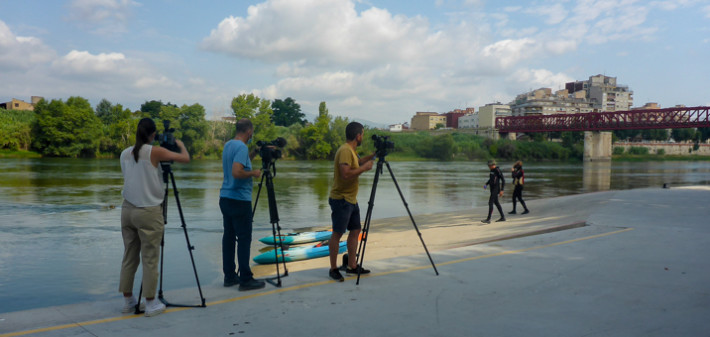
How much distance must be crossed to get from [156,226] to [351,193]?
7.98ft

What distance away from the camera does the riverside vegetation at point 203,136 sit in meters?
Result: 80.2

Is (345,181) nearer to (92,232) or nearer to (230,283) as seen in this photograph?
(230,283)

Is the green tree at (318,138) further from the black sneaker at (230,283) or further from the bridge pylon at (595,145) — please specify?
the black sneaker at (230,283)

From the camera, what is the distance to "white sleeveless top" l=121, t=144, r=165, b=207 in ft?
16.0

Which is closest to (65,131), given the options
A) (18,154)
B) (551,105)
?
(18,154)

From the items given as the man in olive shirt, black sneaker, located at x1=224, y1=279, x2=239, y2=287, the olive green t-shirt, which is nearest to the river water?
black sneaker, located at x1=224, y1=279, x2=239, y2=287

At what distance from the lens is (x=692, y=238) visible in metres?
8.61

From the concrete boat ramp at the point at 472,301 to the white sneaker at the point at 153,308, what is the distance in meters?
0.09

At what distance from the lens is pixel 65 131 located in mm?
80312

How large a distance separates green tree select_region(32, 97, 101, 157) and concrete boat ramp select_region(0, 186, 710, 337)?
287ft

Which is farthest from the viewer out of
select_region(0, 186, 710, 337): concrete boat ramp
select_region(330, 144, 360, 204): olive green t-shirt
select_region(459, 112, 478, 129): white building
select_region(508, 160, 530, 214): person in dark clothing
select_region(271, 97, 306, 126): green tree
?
select_region(459, 112, 478, 129): white building

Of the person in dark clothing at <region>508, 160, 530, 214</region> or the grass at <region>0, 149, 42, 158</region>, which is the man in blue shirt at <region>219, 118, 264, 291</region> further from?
the grass at <region>0, 149, 42, 158</region>

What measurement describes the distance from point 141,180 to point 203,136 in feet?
291

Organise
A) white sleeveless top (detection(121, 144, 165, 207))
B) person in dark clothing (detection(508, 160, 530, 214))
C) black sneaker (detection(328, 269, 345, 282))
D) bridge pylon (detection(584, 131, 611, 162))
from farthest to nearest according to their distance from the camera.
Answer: bridge pylon (detection(584, 131, 611, 162)), person in dark clothing (detection(508, 160, 530, 214)), black sneaker (detection(328, 269, 345, 282)), white sleeveless top (detection(121, 144, 165, 207))
